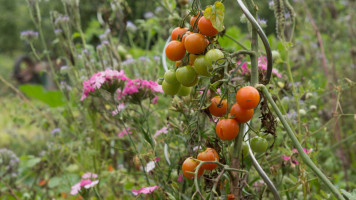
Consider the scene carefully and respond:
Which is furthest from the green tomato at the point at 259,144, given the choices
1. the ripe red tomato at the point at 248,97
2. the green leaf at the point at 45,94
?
the green leaf at the point at 45,94

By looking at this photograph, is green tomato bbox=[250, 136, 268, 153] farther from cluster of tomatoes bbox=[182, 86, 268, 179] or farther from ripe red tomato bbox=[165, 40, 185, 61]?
ripe red tomato bbox=[165, 40, 185, 61]

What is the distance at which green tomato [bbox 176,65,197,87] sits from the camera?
52cm

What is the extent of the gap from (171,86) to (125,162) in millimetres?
1013

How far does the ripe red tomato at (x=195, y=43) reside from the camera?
1.59ft

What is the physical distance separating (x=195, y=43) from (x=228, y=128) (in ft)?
0.46

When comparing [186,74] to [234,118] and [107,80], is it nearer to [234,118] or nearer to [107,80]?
[234,118]

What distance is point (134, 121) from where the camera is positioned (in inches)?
37.7

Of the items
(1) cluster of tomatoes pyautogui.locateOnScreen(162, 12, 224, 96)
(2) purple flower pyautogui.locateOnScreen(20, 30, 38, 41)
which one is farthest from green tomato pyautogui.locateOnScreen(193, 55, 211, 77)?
(2) purple flower pyautogui.locateOnScreen(20, 30, 38, 41)

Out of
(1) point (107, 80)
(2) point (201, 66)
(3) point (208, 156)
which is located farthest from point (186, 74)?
(1) point (107, 80)

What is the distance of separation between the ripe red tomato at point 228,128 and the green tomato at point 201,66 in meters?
0.08

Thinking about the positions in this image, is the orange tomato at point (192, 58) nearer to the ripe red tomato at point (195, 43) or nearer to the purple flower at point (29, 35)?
the ripe red tomato at point (195, 43)

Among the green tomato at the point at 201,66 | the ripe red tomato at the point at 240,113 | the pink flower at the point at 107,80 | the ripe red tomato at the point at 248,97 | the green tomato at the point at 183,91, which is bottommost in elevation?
the pink flower at the point at 107,80

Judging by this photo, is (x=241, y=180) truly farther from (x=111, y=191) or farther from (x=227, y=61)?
(x=111, y=191)

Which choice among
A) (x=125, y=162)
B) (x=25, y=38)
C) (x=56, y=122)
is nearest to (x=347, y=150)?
(x=125, y=162)
